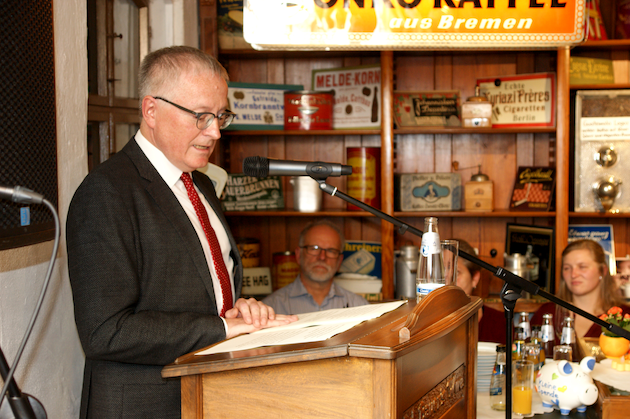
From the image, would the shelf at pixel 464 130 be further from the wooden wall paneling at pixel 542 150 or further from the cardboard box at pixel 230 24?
the cardboard box at pixel 230 24

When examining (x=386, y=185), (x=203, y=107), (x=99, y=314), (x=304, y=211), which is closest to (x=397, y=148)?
(x=386, y=185)

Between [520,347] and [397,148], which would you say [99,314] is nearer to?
[520,347]

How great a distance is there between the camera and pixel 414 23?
1622 mm

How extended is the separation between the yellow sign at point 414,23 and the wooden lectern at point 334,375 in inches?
34.2

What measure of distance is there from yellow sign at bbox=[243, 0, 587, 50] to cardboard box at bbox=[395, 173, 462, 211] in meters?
1.58

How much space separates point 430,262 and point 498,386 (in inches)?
26.9

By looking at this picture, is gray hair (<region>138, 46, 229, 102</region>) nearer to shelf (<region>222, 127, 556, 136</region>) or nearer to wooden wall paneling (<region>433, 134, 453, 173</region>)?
shelf (<region>222, 127, 556, 136</region>)

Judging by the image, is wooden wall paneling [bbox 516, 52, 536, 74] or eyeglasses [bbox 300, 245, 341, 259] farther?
wooden wall paneling [bbox 516, 52, 536, 74]

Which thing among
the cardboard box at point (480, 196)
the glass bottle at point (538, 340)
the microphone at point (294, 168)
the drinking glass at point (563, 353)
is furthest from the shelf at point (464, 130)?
the microphone at point (294, 168)

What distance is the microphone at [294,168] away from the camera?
3.91 feet

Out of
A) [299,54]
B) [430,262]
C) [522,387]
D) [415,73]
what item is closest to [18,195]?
[430,262]

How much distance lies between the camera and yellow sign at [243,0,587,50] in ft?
5.26

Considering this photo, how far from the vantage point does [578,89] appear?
3.14 metres

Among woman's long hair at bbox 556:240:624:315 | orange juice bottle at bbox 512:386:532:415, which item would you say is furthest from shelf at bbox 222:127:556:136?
orange juice bottle at bbox 512:386:532:415
